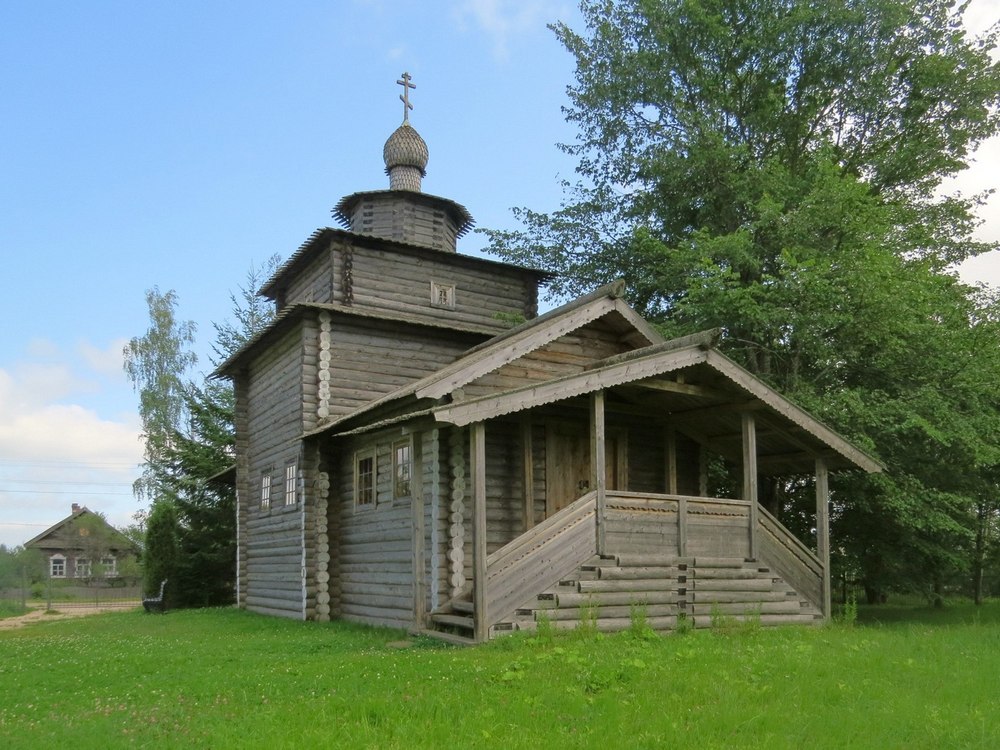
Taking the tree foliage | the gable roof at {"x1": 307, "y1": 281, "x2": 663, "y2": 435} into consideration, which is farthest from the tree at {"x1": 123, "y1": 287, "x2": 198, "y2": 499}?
the gable roof at {"x1": 307, "y1": 281, "x2": 663, "y2": 435}

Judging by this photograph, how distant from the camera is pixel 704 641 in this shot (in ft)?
38.3

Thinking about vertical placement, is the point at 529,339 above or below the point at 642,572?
above

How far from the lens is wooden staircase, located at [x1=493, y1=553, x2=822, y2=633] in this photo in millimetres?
12508

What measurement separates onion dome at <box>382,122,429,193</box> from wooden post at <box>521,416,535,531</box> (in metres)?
8.68

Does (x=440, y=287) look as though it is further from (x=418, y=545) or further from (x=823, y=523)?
(x=823, y=523)

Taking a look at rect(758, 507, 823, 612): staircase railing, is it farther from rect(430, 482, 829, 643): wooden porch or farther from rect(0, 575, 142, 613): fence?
rect(0, 575, 142, 613): fence

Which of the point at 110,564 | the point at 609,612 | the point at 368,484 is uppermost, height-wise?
the point at 368,484

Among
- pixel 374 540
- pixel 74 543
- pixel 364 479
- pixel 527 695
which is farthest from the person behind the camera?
pixel 74 543

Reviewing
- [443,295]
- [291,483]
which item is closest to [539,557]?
[291,483]

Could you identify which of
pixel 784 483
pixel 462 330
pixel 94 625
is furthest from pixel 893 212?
pixel 94 625

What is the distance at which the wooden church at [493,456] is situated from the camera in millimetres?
12992

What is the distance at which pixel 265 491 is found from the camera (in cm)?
2053

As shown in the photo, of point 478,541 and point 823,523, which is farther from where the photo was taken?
point 823,523

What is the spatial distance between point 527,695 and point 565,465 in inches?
314
